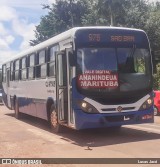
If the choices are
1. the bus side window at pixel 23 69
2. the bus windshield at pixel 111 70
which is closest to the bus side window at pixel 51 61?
the bus windshield at pixel 111 70

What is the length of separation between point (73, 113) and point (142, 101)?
6.95 feet

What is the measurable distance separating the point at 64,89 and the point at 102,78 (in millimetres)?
1468

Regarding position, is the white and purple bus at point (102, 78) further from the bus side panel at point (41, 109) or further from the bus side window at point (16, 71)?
the bus side window at point (16, 71)

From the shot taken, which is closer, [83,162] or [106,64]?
[83,162]

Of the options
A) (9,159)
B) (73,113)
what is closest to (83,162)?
(9,159)

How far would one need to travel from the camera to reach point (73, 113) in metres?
11.2

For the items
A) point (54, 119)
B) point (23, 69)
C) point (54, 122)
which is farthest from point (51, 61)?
point (23, 69)

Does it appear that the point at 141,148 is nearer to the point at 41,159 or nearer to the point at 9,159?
the point at 41,159

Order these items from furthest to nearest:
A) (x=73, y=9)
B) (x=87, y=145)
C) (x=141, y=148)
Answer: (x=73, y=9) → (x=87, y=145) → (x=141, y=148)

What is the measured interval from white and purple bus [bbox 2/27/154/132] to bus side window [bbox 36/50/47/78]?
1381 mm

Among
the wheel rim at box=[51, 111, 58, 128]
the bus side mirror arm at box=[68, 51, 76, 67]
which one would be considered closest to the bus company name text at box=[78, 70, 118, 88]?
the bus side mirror arm at box=[68, 51, 76, 67]

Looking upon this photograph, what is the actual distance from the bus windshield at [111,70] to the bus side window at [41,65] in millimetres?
3261

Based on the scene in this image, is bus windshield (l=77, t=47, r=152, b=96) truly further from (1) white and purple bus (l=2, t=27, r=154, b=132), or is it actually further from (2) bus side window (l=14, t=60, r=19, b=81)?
(2) bus side window (l=14, t=60, r=19, b=81)

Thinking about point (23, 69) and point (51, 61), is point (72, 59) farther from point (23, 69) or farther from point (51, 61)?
point (23, 69)
